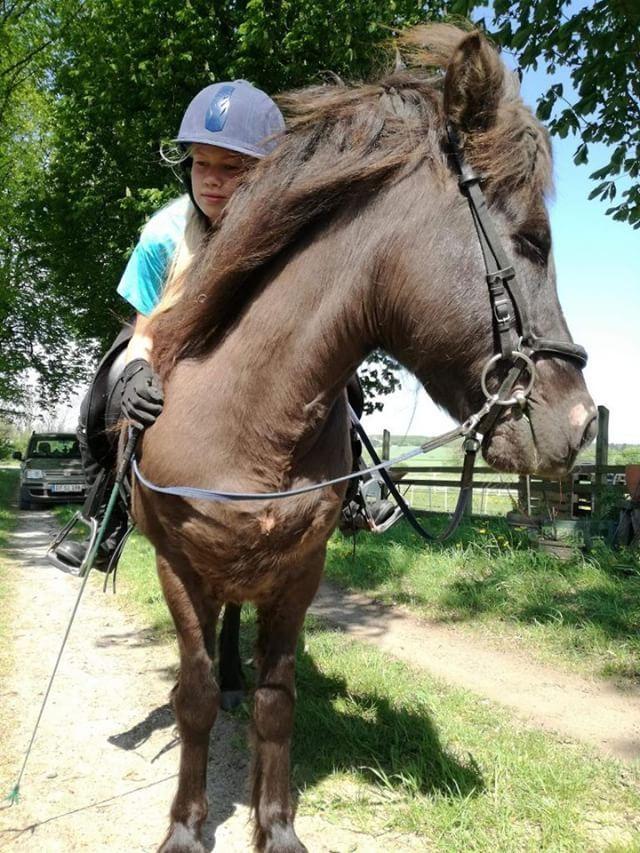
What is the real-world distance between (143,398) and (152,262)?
90cm

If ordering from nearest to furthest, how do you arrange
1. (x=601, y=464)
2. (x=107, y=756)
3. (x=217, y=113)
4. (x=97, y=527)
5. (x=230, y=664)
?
(x=217, y=113)
(x=97, y=527)
(x=107, y=756)
(x=230, y=664)
(x=601, y=464)

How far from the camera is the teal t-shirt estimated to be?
2.97 metres

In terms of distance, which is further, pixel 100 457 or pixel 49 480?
pixel 49 480

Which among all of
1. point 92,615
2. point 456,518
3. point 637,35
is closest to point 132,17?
point 637,35

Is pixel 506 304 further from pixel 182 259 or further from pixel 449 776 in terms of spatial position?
pixel 449 776

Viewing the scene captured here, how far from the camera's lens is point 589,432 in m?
1.82

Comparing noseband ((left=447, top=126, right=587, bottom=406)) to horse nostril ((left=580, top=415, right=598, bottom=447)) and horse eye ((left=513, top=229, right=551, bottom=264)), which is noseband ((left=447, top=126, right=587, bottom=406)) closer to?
horse eye ((left=513, top=229, right=551, bottom=264))

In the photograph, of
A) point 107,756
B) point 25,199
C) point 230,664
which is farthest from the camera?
point 25,199

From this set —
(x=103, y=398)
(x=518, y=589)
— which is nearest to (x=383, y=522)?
(x=103, y=398)

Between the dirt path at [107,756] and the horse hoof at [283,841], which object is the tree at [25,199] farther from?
the horse hoof at [283,841]

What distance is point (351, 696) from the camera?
13.2ft

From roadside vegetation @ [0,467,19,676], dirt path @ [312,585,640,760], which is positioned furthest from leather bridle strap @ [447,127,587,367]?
roadside vegetation @ [0,467,19,676]

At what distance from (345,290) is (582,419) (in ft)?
2.68

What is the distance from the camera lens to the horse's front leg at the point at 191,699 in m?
2.58
